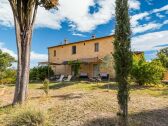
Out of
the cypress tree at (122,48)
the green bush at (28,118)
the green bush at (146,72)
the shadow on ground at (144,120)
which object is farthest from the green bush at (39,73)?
the cypress tree at (122,48)

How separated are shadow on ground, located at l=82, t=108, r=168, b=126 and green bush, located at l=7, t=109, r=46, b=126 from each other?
1.73m

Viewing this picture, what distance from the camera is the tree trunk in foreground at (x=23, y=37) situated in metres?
14.4

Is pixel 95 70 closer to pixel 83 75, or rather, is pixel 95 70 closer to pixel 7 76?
pixel 83 75

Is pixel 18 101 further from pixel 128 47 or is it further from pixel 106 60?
pixel 106 60

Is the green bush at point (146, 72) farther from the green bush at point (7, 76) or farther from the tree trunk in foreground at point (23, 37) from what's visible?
the green bush at point (7, 76)

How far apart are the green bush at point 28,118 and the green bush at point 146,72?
1471 centimetres

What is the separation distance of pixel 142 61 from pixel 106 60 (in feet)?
11.9

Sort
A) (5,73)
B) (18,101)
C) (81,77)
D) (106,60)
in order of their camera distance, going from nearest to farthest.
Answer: (18,101) < (106,60) < (5,73) < (81,77)

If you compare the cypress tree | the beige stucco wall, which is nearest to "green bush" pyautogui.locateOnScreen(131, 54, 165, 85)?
the beige stucco wall

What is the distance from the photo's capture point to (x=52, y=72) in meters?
41.8

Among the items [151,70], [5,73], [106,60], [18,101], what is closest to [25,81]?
[18,101]

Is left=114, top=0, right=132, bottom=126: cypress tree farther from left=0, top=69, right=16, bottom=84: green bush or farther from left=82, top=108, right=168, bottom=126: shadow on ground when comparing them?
left=0, top=69, right=16, bottom=84: green bush

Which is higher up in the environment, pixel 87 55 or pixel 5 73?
pixel 87 55

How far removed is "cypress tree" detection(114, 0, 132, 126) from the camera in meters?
9.25
